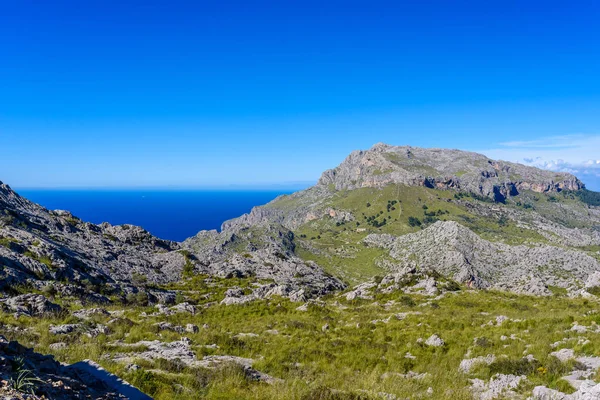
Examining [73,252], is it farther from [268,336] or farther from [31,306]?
[268,336]

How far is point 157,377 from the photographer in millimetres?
12133

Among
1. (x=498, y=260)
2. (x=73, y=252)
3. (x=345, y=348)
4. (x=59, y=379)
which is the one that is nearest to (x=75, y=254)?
(x=73, y=252)

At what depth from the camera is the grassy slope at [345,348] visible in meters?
12.4

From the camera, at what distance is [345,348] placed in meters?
21.3

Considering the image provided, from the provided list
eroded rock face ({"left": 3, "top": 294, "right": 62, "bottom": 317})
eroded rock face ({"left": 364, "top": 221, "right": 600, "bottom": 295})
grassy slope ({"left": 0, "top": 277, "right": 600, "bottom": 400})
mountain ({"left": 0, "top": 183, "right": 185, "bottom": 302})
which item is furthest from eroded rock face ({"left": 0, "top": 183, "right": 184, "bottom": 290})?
eroded rock face ({"left": 364, "top": 221, "right": 600, "bottom": 295})

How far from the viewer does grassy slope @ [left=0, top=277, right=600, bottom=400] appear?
40.7 feet

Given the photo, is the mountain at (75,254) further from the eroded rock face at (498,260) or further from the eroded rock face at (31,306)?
the eroded rock face at (498,260)

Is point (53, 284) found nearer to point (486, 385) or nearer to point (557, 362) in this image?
point (486, 385)

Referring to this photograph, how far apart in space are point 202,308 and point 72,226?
3995 centimetres

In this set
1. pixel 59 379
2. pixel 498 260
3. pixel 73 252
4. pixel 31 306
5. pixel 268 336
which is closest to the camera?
pixel 59 379

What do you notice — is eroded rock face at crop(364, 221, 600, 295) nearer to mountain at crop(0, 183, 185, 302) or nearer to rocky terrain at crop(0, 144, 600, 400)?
mountain at crop(0, 183, 185, 302)

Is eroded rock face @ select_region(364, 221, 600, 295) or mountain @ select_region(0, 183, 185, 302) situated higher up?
mountain @ select_region(0, 183, 185, 302)

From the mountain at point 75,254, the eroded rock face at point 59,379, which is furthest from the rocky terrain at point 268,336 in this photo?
the mountain at point 75,254

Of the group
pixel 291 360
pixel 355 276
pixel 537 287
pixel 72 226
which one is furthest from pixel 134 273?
pixel 355 276
